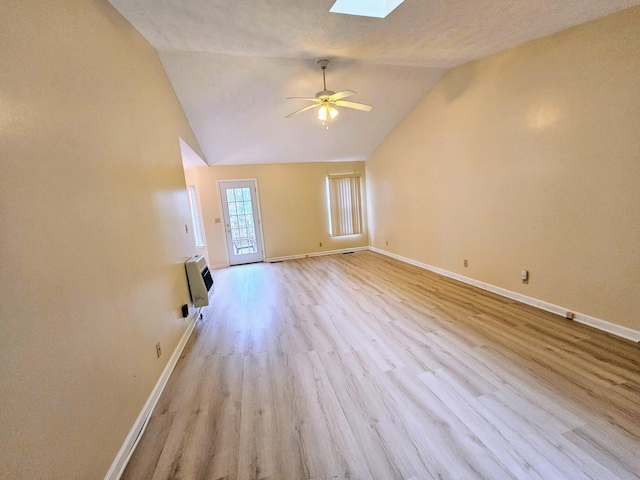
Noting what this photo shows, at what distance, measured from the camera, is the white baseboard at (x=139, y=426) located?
4.57ft

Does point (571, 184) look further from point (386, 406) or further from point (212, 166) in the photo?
point (212, 166)

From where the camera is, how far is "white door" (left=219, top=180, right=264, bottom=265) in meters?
6.08

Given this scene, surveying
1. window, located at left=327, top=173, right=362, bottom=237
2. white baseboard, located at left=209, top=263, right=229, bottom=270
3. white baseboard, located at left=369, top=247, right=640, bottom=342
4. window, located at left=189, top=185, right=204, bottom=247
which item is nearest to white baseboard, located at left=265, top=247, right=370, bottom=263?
window, located at left=327, top=173, right=362, bottom=237

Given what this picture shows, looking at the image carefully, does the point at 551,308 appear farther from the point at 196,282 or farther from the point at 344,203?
the point at 344,203

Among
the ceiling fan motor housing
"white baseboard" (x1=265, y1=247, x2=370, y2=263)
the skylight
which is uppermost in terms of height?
the skylight

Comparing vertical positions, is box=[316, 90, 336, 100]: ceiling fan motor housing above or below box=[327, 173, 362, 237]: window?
above

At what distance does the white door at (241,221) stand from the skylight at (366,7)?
4.46m

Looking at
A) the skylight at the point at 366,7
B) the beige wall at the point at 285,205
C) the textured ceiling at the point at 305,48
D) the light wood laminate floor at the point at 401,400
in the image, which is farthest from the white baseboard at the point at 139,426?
the beige wall at the point at 285,205

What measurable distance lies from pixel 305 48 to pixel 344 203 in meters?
4.21

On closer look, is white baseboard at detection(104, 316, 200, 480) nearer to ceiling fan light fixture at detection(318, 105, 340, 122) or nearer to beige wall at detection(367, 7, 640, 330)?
ceiling fan light fixture at detection(318, 105, 340, 122)

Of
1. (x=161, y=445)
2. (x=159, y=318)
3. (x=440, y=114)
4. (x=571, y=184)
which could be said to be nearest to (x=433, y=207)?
(x=440, y=114)

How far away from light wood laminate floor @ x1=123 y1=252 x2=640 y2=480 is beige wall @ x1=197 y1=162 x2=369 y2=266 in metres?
3.36

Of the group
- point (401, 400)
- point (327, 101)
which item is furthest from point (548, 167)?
point (401, 400)

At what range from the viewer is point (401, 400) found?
5.92 ft
